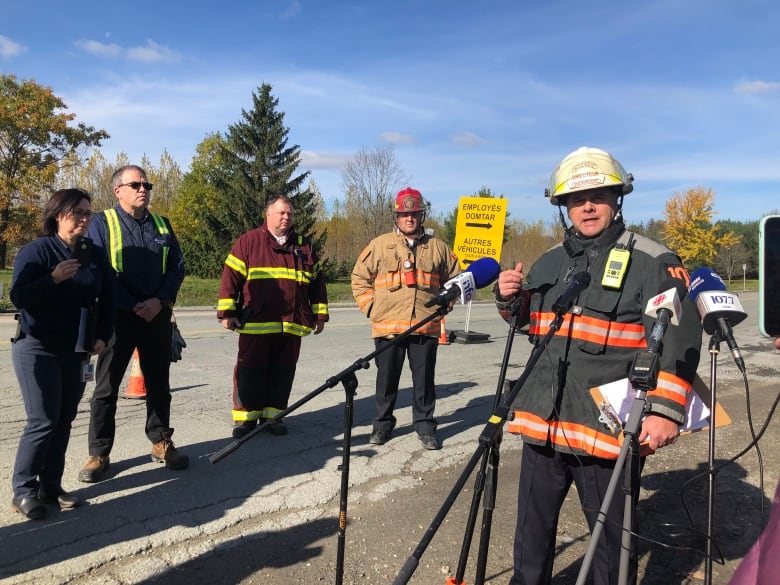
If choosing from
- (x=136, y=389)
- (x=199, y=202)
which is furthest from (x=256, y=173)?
(x=136, y=389)

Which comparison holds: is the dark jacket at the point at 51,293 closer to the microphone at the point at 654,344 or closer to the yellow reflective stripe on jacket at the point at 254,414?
the yellow reflective stripe on jacket at the point at 254,414

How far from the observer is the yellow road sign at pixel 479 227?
45.2 feet

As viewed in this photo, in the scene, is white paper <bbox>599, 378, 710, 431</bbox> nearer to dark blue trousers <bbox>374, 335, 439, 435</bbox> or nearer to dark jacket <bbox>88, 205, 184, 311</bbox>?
dark blue trousers <bbox>374, 335, 439, 435</bbox>

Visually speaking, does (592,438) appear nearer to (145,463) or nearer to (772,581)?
(772,581)

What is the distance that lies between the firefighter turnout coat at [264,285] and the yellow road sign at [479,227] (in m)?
8.50

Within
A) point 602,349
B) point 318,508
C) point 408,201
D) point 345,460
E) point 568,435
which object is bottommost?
point 318,508

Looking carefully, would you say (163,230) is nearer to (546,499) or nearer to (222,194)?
(546,499)

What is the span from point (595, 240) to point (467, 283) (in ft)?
1.99

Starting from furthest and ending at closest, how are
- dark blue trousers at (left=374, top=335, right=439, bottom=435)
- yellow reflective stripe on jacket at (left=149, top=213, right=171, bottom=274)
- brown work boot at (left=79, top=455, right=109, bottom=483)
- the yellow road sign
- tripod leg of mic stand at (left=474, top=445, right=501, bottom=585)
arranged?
the yellow road sign
dark blue trousers at (left=374, top=335, right=439, bottom=435)
yellow reflective stripe on jacket at (left=149, top=213, right=171, bottom=274)
brown work boot at (left=79, top=455, right=109, bottom=483)
tripod leg of mic stand at (left=474, top=445, right=501, bottom=585)

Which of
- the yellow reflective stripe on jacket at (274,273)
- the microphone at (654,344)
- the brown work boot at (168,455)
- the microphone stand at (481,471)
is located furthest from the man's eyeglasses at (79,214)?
the microphone at (654,344)

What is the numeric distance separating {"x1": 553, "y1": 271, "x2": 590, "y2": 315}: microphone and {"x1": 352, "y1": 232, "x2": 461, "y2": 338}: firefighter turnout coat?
9.70 ft

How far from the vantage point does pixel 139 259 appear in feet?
15.3

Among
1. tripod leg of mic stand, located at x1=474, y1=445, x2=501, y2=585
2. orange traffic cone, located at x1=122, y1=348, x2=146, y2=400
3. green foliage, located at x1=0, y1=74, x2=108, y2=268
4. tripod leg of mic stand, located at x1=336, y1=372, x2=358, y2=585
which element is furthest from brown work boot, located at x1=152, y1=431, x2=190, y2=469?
green foliage, located at x1=0, y1=74, x2=108, y2=268

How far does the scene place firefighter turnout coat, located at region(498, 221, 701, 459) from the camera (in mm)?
2432
